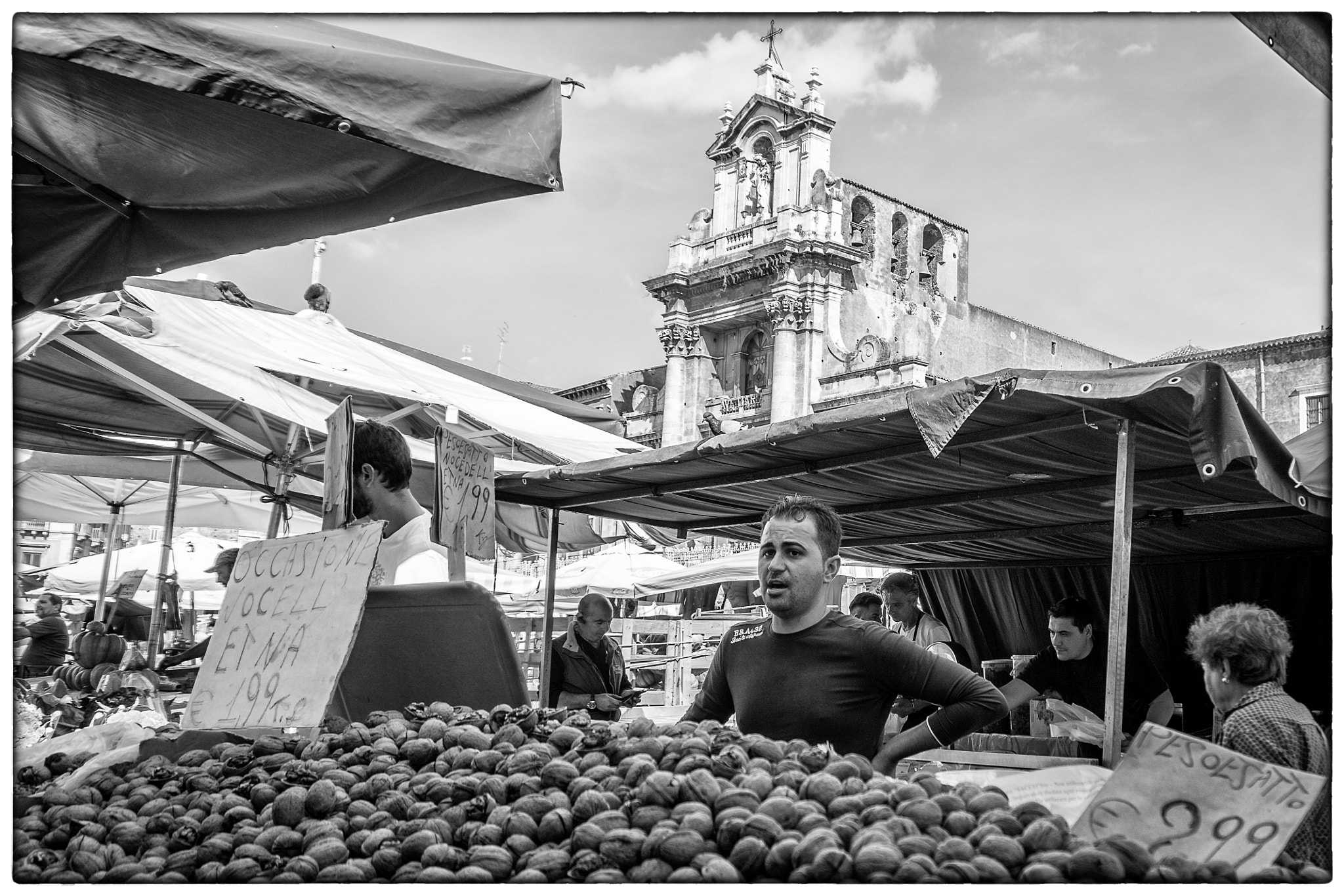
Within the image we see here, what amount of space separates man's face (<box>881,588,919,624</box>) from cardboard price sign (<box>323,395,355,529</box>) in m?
4.06

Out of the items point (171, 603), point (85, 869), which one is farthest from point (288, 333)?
point (85, 869)

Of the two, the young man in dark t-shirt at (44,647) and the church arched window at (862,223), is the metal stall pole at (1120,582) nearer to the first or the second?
the young man in dark t-shirt at (44,647)

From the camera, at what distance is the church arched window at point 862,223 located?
37.2 m

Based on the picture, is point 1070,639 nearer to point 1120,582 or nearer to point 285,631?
point 1120,582

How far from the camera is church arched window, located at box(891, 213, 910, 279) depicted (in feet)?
125

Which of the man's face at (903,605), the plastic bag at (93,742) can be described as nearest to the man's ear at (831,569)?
the plastic bag at (93,742)

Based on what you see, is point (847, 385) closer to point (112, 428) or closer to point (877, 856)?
point (112, 428)

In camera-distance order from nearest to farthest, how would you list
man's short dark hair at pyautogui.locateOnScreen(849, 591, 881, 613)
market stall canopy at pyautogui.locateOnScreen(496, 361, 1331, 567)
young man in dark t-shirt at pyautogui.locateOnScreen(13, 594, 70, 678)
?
market stall canopy at pyautogui.locateOnScreen(496, 361, 1331, 567) < young man in dark t-shirt at pyautogui.locateOnScreen(13, 594, 70, 678) < man's short dark hair at pyautogui.locateOnScreen(849, 591, 881, 613)

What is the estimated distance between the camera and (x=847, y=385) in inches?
1335

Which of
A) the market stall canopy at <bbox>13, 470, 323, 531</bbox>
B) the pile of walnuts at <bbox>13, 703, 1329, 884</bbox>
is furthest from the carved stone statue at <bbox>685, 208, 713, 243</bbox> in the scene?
the pile of walnuts at <bbox>13, 703, 1329, 884</bbox>

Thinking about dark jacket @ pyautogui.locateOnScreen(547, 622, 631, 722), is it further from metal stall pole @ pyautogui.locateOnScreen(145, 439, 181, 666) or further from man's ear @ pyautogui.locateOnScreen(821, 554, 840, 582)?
man's ear @ pyautogui.locateOnScreen(821, 554, 840, 582)

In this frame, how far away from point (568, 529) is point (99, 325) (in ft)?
11.5

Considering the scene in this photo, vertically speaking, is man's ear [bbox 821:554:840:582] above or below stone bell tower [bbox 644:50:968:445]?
below
